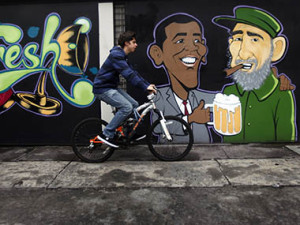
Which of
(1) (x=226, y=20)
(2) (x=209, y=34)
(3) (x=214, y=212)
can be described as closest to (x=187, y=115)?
(2) (x=209, y=34)

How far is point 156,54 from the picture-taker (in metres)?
5.19

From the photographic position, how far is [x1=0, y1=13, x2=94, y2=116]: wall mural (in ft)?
17.1

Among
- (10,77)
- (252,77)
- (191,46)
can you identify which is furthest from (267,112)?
(10,77)

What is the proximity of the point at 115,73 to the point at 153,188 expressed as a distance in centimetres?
190

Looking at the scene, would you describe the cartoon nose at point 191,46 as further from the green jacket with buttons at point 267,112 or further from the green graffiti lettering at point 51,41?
the green graffiti lettering at point 51,41

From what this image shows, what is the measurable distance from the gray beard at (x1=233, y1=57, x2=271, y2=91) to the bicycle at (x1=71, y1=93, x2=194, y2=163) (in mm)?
1526

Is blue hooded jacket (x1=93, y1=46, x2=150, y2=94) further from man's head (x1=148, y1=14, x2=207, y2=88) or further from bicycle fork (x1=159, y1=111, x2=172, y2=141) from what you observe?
man's head (x1=148, y1=14, x2=207, y2=88)

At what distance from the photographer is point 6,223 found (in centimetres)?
277

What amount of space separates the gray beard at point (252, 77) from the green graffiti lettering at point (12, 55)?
4.18 m

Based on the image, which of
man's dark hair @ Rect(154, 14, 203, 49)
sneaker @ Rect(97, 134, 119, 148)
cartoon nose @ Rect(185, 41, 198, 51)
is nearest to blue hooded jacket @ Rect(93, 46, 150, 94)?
sneaker @ Rect(97, 134, 119, 148)

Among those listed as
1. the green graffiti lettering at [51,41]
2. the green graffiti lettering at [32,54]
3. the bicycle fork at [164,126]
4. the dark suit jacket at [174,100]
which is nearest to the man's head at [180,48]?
the dark suit jacket at [174,100]

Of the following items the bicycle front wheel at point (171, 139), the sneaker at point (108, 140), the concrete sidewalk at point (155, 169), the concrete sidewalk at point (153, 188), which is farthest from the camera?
the bicycle front wheel at point (171, 139)

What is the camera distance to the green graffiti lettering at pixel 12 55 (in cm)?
526

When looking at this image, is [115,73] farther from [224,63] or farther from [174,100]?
[224,63]
